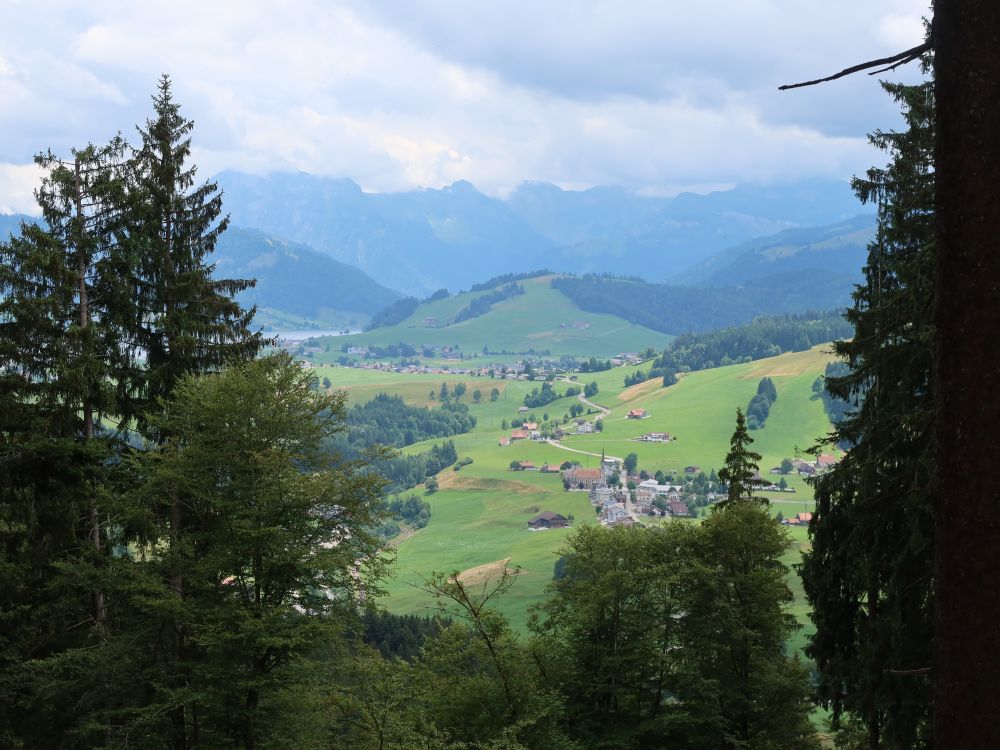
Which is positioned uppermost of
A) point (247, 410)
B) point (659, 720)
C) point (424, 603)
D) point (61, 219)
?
point (61, 219)

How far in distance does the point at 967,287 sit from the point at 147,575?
1632 centimetres

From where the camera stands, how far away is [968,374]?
4.04 m

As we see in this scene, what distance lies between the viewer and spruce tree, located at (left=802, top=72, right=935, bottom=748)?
12.9 m

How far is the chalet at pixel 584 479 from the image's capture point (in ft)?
510

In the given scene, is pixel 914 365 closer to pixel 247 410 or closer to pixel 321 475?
pixel 321 475

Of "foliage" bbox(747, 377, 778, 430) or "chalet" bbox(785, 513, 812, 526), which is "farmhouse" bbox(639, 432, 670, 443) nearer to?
"foliage" bbox(747, 377, 778, 430)

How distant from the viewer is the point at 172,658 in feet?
54.4

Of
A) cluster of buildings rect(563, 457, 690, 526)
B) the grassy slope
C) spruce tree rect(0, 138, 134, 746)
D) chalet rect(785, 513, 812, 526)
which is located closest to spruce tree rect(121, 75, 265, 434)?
spruce tree rect(0, 138, 134, 746)

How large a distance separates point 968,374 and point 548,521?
140570mm

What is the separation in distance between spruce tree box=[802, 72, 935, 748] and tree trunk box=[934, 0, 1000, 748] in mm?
7026

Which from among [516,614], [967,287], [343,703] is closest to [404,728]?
[343,703]

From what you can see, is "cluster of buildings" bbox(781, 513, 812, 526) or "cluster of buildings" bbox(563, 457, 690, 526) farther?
"cluster of buildings" bbox(563, 457, 690, 526)

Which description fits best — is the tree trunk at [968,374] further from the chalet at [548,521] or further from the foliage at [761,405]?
the foliage at [761,405]

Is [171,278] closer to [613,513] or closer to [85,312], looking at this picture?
[85,312]
